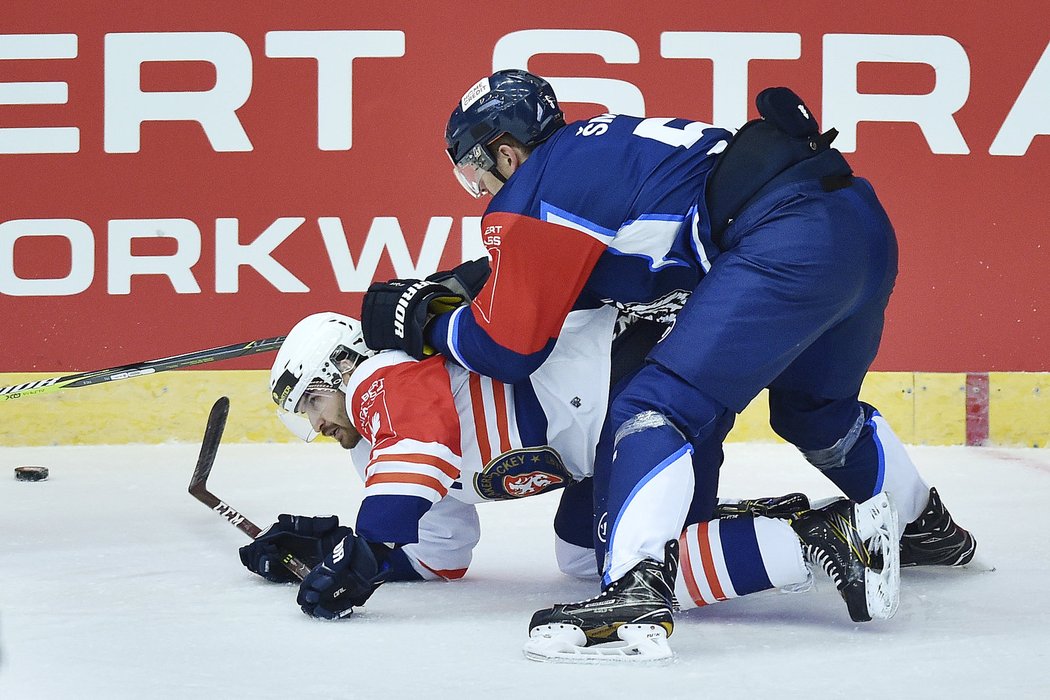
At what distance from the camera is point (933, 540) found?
2.33m

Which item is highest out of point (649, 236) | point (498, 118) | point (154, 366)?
point (498, 118)

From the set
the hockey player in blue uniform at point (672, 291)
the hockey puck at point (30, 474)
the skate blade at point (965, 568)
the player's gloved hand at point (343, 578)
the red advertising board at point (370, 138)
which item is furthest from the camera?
the red advertising board at point (370, 138)

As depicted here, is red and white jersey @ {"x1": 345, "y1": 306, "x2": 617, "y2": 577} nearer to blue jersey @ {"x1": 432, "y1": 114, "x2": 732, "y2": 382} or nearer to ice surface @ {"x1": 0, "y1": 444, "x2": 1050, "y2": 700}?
blue jersey @ {"x1": 432, "y1": 114, "x2": 732, "y2": 382}

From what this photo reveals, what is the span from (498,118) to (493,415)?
483 millimetres

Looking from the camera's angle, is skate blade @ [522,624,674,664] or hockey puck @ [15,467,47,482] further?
hockey puck @ [15,467,47,482]

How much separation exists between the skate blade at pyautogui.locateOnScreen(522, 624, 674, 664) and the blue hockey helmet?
83 centimetres

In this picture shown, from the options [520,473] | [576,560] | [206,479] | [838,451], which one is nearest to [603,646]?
[520,473]

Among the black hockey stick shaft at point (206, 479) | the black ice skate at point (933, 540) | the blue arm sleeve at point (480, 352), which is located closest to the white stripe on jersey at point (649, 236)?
the blue arm sleeve at point (480, 352)

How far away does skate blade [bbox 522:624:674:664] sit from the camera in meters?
1.73

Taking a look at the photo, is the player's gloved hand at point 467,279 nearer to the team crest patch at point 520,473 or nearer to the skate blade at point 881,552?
the team crest patch at point 520,473

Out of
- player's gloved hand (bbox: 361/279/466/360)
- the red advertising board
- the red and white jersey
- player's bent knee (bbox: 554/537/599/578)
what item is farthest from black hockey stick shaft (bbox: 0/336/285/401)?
the red advertising board

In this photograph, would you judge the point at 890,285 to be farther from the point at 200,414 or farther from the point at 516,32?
the point at 200,414

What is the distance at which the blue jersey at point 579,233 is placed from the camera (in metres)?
2.00

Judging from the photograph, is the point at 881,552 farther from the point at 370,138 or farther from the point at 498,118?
the point at 370,138
